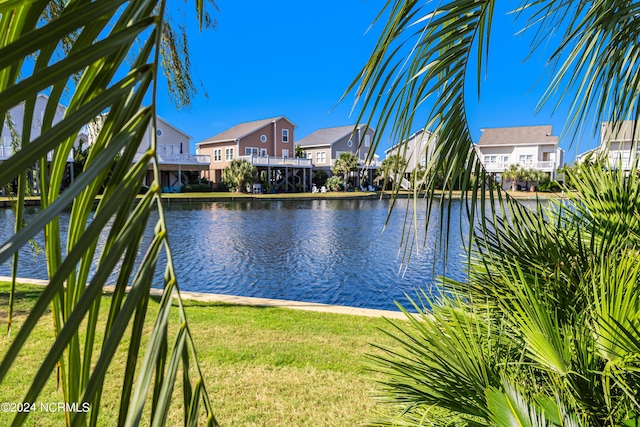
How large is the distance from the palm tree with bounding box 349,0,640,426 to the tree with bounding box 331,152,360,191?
3680 cm

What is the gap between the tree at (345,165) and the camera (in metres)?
39.6

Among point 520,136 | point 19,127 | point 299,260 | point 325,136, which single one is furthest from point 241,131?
point 299,260

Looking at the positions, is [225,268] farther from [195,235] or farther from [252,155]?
[252,155]

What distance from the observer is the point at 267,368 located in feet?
13.8

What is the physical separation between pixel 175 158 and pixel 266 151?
8888 mm

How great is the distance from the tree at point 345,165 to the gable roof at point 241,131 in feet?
21.0

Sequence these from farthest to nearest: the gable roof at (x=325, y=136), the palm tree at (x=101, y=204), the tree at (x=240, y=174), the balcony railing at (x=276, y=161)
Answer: the gable roof at (x=325, y=136) < the balcony railing at (x=276, y=161) < the tree at (x=240, y=174) < the palm tree at (x=101, y=204)

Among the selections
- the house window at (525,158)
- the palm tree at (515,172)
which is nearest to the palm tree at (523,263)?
the palm tree at (515,172)

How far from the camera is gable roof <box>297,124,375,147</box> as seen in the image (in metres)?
46.3

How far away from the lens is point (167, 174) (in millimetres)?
39000

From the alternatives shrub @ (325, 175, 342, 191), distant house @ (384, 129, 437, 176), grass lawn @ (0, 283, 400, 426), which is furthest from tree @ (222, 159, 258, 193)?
distant house @ (384, 129, 437, 176)

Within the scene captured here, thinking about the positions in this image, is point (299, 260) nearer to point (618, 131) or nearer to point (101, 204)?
point (618, 131)

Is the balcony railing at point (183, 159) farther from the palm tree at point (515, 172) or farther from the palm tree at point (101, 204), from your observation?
the palm tree at point (101, 204)

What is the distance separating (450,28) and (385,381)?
142cm
